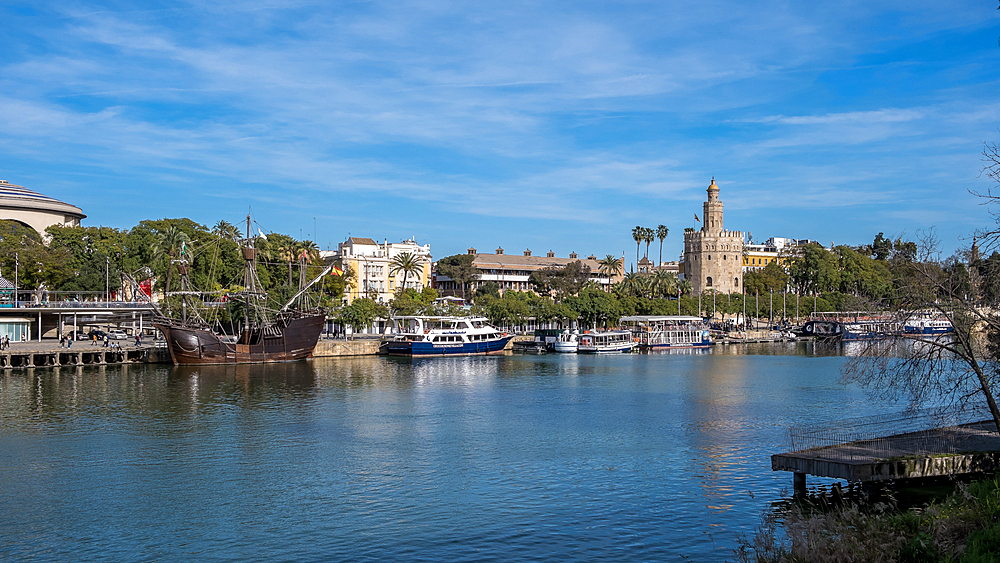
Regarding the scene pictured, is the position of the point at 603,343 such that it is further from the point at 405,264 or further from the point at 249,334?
the point at 249,334

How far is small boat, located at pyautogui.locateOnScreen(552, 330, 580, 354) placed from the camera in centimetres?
10725

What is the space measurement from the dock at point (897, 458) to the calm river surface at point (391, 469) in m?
2.11

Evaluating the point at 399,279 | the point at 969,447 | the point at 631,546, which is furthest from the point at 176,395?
the point at 399,279

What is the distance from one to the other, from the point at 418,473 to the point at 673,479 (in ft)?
32.3

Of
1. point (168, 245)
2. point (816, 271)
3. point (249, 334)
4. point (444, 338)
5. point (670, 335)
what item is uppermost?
point (168, 245)

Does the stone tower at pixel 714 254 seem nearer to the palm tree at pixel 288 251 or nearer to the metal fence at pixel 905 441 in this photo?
the palm tree at pixel 288 251

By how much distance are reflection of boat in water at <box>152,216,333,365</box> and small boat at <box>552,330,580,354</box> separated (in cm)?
3240

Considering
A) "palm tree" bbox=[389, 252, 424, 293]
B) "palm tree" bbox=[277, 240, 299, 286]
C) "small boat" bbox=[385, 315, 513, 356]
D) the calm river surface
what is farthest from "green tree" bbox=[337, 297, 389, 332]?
the calm river surface

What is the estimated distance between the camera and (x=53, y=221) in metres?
123

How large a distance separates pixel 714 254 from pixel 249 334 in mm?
115076

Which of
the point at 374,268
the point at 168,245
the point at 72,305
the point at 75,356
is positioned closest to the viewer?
the point at 75,356

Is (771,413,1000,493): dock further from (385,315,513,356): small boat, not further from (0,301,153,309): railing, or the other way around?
(0,301,153,309): railing

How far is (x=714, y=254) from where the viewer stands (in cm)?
17562

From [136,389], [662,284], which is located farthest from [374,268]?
[136,389]
